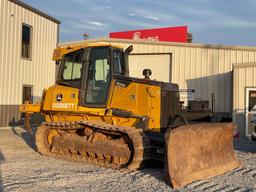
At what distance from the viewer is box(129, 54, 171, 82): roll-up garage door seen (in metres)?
23.2

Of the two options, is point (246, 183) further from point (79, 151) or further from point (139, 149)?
point (79, 151)

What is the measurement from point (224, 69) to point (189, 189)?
46.1 feet

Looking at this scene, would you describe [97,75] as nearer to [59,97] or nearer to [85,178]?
[59,97]

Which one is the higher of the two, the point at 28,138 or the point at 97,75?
the point at 97,75

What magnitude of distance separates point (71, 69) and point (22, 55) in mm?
11646

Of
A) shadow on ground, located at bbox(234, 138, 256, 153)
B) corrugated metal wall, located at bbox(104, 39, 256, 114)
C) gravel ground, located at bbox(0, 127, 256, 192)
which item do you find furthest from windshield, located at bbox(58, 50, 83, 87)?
corrugated metal wall, located at bbox(104, 39, 256, 114)

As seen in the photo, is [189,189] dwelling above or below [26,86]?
below

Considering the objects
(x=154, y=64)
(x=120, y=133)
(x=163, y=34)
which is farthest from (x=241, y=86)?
(x=120, y=133)

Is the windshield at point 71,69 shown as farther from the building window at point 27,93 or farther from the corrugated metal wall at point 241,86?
the building window at point 27,93

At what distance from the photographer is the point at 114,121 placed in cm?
1149

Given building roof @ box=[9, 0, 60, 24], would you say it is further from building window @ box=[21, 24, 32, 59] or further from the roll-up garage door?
the roll-up garage door

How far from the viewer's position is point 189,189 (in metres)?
8.36

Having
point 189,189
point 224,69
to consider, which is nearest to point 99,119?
point 189,189

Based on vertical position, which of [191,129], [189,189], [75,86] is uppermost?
[75,86]
